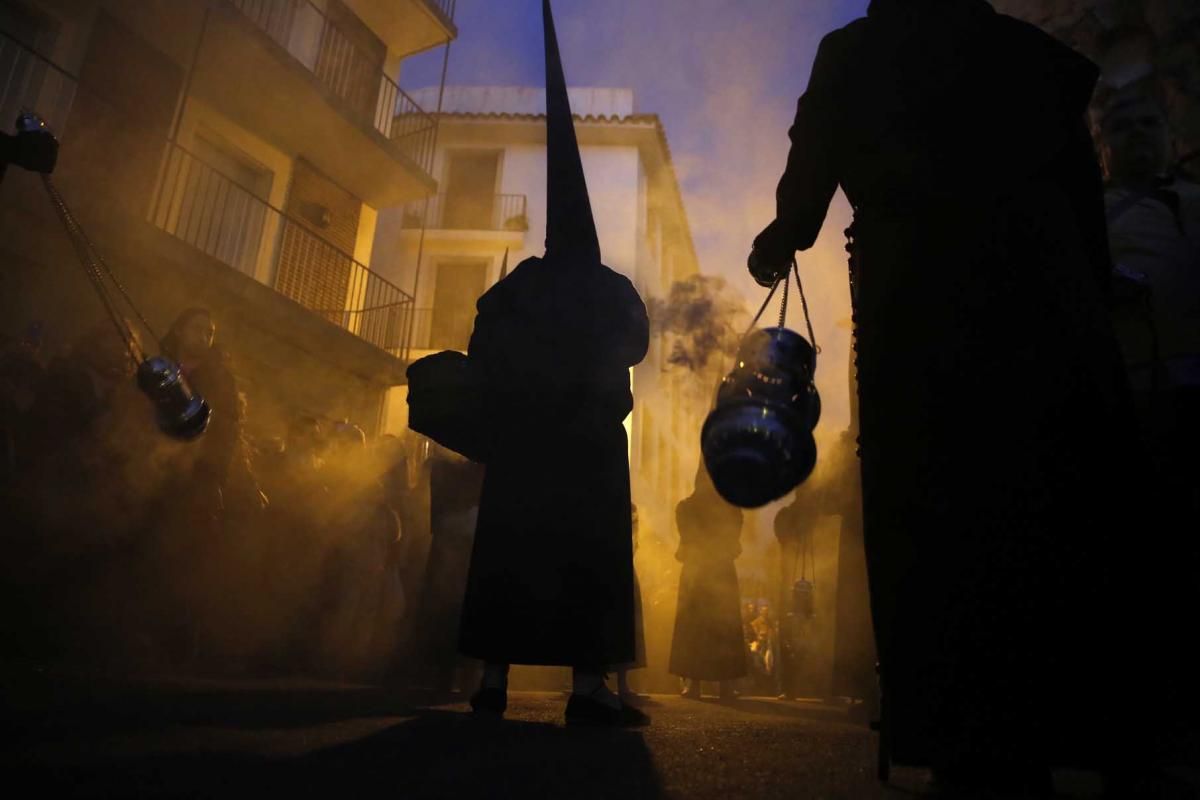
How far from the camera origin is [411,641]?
5.30m

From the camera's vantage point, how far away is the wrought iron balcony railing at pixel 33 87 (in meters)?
7.17

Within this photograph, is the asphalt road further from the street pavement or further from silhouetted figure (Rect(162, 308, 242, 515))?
silhouetted figure (Rect(162, 308, 242, 515))

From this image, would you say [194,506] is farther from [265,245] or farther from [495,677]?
[265,245]

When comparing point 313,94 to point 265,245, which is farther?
point 265,245

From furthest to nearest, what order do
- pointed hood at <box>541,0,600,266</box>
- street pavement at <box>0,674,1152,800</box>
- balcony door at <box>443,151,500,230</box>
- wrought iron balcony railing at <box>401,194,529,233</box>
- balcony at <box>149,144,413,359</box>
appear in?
1. balcony door at <box>443,151,500,230</box>
2. wrought iron balcony railing at <box>401,194,529,233</box>
3. balcony at <box>149,144,413,359</box>
4. pointed hood at <box>541,0,600,266</box>
5. street pavement at <box>0,674,1152,800</box>

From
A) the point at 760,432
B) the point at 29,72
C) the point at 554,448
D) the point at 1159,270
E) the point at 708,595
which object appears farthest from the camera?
the point at 29,72

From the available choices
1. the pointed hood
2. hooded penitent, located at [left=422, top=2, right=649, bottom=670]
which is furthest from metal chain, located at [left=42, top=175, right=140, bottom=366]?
the pointed hood

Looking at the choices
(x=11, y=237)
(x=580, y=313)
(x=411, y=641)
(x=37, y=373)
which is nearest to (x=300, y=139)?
(x=11, y=237)

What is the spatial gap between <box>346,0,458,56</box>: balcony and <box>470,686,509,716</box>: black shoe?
13.0 meters

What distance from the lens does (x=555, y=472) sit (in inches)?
110

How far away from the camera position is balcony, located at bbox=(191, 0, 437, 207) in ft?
31.2

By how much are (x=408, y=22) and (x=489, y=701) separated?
43.5ft

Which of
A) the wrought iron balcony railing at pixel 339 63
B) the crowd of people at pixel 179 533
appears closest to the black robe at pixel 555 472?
the crowd of people at pixel 179 533

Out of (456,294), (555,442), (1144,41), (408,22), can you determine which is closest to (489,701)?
(555,442)
